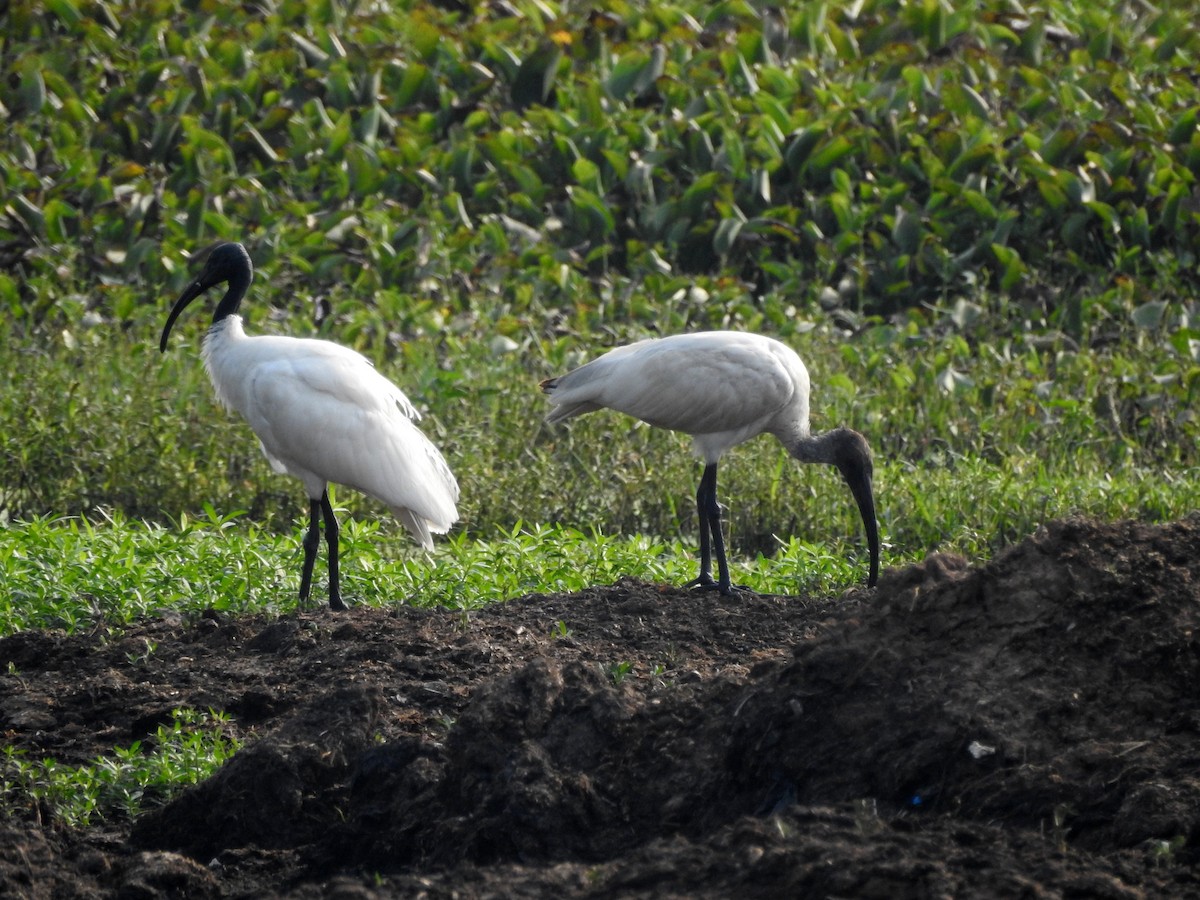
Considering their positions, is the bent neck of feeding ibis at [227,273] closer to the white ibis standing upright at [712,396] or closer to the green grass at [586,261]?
the green grass at [586,261]

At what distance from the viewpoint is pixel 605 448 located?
8438mm

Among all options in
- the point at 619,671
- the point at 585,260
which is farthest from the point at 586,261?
the point at 619,671

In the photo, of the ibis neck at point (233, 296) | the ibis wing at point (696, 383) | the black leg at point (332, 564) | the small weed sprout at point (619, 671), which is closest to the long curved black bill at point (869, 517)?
the ibis wing at point (696, 383)

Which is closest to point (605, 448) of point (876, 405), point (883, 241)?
point (876, 405)

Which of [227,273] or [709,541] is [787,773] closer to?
[709,541]

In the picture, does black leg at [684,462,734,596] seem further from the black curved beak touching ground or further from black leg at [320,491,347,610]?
black leg at [320,491,347,610]

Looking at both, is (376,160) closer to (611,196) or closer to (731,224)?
(611,196)

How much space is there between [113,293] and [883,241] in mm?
5046

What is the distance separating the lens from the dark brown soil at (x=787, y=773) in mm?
3330

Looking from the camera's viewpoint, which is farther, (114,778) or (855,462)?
(855,462)

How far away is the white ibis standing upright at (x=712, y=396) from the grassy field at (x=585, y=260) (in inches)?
13.2

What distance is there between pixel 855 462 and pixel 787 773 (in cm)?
296

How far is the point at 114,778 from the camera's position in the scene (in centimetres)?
439

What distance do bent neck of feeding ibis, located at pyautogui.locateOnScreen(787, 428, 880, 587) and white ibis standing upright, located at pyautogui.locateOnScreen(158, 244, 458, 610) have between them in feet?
5.09
